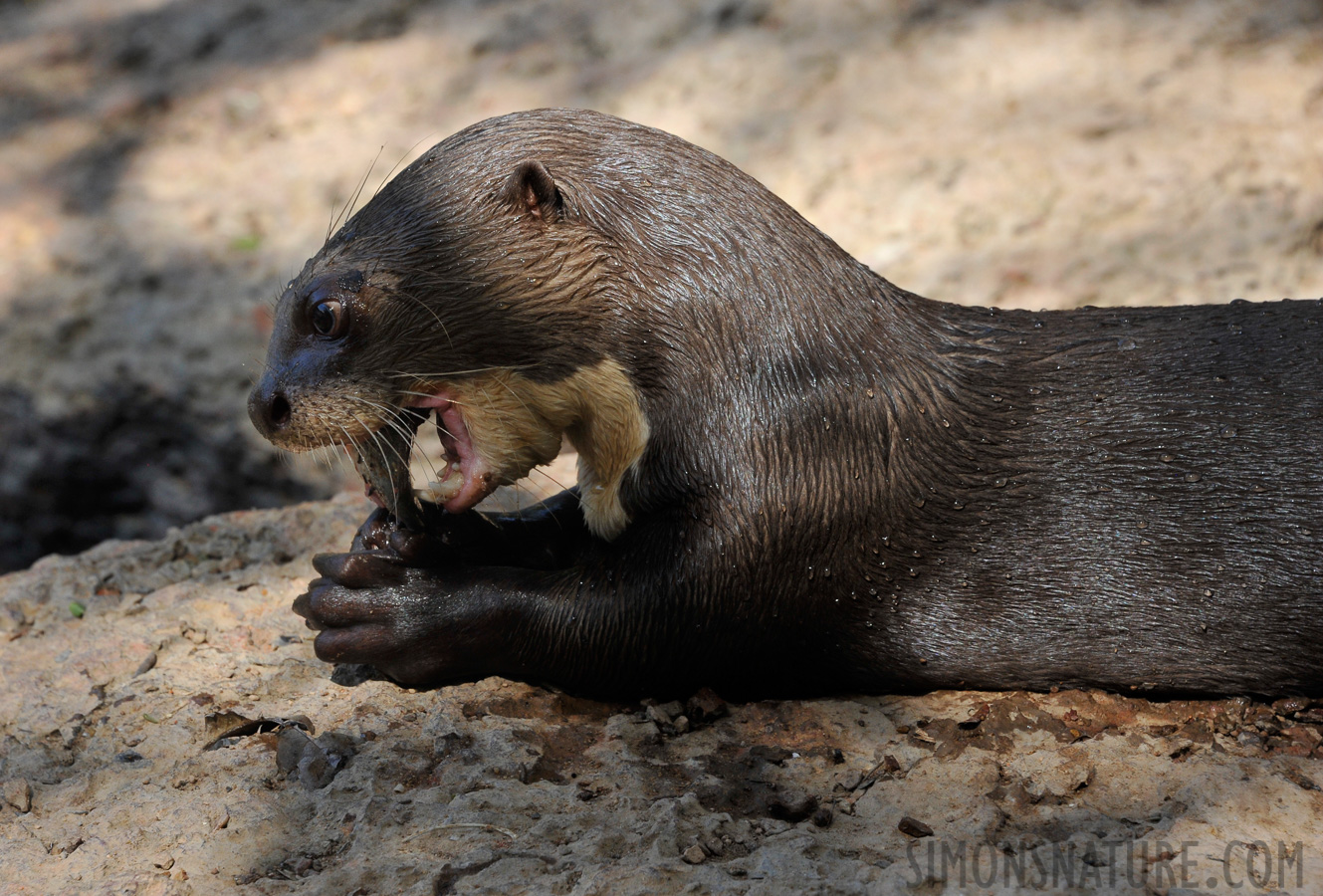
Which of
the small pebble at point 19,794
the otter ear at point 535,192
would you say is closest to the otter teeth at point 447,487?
the otter ear at point 535,192

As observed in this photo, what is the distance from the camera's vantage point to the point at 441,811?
8.25 ft

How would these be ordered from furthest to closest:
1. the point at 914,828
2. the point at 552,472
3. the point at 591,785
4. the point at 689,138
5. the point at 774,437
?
1. the point at 689,138
2. the point at 552,472
3. the point at 774,437
4. the point at 591,785
5. the point at 914,828

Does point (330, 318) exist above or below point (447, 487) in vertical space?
above

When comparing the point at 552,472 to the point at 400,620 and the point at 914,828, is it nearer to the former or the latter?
the point at 400,620

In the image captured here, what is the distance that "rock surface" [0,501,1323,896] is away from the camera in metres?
2.29

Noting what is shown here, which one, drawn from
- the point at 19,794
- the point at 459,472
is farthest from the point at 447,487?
the point at 19,794

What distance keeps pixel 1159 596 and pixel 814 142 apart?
3784mm

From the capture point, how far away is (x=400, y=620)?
117 inches

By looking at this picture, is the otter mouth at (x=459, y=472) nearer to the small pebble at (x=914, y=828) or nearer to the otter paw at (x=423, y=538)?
the otter paw at (x=423, y=538)

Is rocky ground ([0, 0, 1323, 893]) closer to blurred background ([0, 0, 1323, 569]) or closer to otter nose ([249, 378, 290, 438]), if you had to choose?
blurred background ([0, 0, 1323, 569])

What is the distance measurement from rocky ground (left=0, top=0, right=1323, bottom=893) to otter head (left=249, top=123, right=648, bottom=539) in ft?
2.42

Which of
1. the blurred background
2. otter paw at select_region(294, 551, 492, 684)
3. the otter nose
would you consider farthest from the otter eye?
the blurred background

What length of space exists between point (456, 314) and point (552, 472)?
165 centimetres

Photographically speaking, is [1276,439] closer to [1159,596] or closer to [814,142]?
[1159,596]
